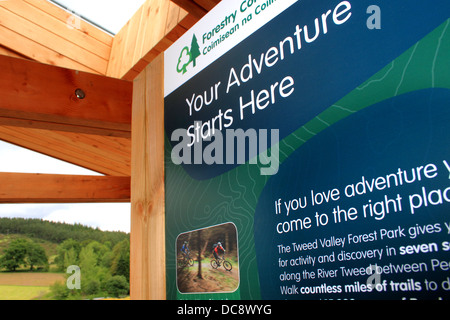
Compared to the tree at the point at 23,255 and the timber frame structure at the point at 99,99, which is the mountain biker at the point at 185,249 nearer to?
the timber frame structure at the point at 99,99

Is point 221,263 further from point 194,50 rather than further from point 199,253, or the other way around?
point 194,50

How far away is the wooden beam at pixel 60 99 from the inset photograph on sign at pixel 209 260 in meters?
1.10

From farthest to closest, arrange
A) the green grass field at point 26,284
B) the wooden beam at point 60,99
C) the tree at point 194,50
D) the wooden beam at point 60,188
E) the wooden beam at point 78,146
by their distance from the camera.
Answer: the green grass field at point 26,284 → the wooden beam at point 78,146 → the wooden beam at point 60,188 → the wooden beam at point 60,99 → the tree at point 194,50

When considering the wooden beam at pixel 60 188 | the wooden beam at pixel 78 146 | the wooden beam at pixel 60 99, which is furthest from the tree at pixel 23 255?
the wooden beam at pixel 60 99

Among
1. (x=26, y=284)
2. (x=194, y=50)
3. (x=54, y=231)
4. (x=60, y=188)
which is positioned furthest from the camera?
(x=54, y=231)

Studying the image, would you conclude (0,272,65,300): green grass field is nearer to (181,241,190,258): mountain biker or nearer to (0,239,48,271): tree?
(0,239,48,271): tree

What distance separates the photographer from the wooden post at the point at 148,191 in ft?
5.00

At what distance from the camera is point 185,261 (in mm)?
1366

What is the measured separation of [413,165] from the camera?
0.78 m

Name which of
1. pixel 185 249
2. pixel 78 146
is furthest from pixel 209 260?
pixel 78 146

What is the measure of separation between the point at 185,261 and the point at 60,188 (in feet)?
9.72

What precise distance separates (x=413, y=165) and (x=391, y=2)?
1.29 feet
